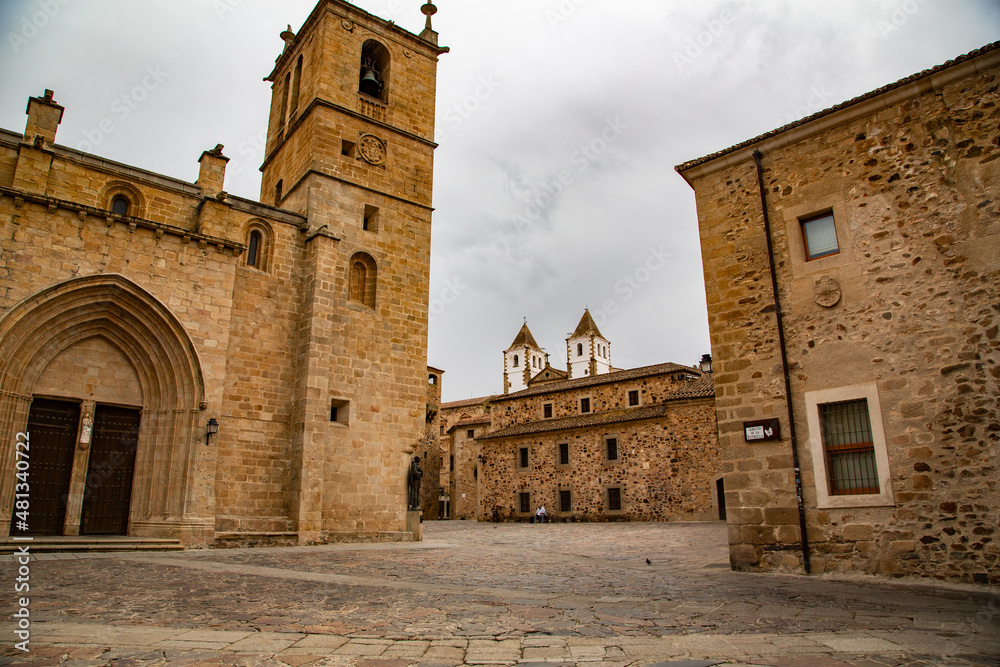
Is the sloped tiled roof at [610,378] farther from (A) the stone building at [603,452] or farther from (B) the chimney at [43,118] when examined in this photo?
(B) the chimney at [43,118]

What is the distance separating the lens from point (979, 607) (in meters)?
5.27

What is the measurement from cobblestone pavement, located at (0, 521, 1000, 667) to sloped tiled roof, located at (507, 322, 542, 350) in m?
64.1

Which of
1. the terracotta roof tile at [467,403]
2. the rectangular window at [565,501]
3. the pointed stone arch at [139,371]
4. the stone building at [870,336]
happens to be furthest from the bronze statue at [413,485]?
the terracotta roof tile at [467,403]

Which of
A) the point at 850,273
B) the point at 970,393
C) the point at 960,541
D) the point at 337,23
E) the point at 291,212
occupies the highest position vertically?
the point at 337,23

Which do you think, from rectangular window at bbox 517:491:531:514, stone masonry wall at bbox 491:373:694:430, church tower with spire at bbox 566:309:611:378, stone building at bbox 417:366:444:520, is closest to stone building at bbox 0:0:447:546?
stone masonry wall at bbox 491:373:694:430

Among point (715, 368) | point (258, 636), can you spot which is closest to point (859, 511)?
point (715, 368)

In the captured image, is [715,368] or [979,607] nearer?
[979,607]

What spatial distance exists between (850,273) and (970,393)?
200 cm

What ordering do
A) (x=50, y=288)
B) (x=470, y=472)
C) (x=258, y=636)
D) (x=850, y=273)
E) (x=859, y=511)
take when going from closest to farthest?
(x=258, y=636), (x=859, y=511), (x=850, y=273), (x=50, y=288), (x=470, y=472)

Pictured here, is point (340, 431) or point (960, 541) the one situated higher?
point (340, 431)

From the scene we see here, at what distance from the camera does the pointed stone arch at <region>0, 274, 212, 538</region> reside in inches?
439

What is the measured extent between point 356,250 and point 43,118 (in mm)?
6945

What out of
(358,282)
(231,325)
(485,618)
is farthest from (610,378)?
(485,618)

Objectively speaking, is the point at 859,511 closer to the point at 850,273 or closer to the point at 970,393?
the point at 970,393
